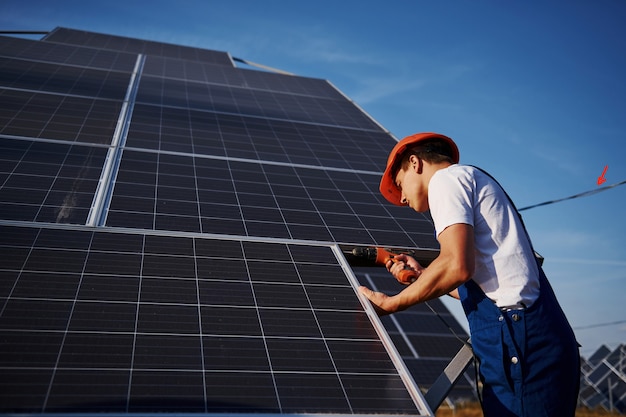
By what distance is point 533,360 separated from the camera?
336cm

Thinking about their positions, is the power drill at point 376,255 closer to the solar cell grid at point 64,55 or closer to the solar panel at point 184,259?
the solar panel at point 184,259

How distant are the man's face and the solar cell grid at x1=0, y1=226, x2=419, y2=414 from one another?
3.37 ft

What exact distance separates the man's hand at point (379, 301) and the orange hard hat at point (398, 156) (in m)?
0.70

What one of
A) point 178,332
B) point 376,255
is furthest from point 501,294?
point 178,332

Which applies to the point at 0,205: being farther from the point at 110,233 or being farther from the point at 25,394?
the point at 25,394

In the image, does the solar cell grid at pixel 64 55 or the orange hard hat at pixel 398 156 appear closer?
the orange hard hat at pixel 398 156

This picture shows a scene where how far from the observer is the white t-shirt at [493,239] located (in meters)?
3.39

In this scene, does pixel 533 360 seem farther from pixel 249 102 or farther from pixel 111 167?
pixel 249 102

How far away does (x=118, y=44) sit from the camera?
54.1 feet

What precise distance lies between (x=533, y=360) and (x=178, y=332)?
2.18 metres

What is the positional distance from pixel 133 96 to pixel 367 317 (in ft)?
21.9

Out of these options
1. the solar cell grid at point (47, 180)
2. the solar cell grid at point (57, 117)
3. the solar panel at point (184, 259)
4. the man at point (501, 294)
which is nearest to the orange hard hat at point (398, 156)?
the man at point (501, 294)

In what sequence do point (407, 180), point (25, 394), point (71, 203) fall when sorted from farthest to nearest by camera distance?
point (71, 203) → point (407, 180) → point (25, 394)

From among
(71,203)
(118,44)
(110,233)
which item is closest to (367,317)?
(110,233)
